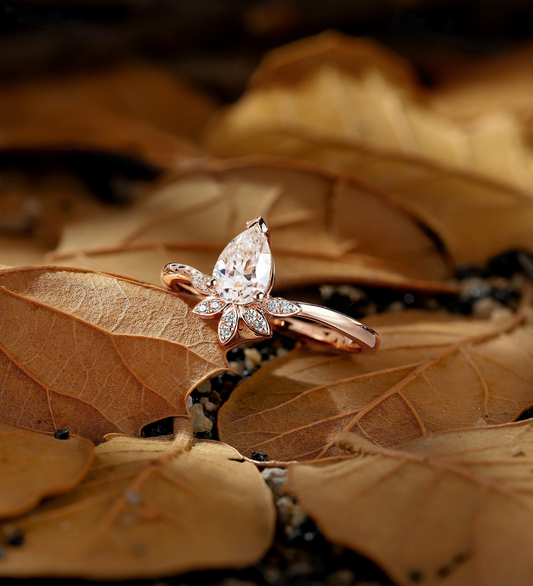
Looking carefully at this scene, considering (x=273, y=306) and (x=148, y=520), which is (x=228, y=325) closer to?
(x=273, y=306)

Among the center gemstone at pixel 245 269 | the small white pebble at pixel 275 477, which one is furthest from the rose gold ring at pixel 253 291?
the small white pebble at pixel 275 477

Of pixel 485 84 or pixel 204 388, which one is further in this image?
pixel 485 84

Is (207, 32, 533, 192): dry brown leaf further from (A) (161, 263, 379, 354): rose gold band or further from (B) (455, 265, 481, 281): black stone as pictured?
(A) (161, 263, 379, 354): rose gold band

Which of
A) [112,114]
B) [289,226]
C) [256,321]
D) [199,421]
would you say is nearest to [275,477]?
[199,421]

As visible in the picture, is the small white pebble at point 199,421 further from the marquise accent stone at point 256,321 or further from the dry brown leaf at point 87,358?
the marquise accent stone at point 256,321

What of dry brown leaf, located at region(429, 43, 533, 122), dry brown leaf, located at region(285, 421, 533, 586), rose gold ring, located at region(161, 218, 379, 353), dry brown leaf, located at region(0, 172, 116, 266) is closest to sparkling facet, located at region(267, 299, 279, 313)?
rose gold ring, located at region(161, 218, 379, 353)

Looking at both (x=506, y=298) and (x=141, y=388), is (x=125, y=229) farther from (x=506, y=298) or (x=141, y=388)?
(x=506, y=298)
